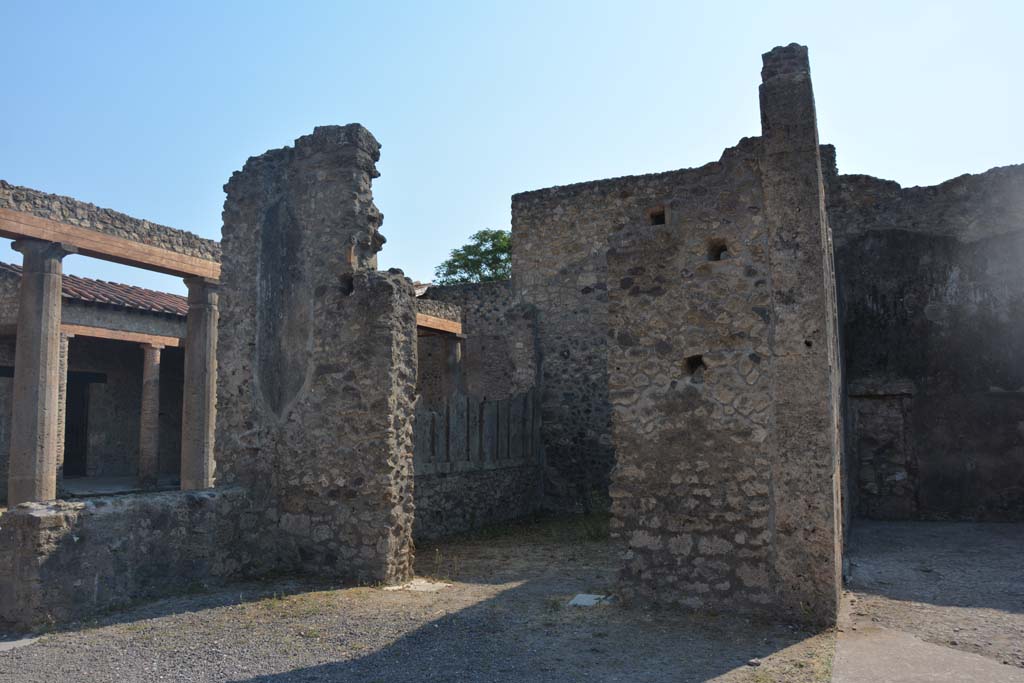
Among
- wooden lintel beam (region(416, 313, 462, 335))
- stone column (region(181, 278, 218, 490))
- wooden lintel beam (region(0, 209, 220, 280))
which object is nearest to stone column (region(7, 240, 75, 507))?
wooden lintel beam (region(0, 209, 220, 280))

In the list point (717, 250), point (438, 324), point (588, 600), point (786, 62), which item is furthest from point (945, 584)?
point (438, 324)

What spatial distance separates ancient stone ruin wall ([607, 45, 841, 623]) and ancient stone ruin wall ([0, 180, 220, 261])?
931 centimetres

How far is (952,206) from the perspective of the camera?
444 inches

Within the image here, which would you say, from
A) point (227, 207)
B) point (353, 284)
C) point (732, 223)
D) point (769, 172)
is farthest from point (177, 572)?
point (769, 172)

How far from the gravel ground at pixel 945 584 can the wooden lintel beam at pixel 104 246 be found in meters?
11.2

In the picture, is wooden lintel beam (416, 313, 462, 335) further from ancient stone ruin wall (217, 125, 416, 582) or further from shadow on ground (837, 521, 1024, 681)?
shadow on ground (837, 521, 1024, 681)

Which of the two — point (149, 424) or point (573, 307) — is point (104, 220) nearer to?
point (149, 424)

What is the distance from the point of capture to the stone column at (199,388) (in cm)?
1391

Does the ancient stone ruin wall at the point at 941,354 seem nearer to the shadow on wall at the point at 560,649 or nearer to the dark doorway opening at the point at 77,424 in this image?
the shadow on wall at the point at 560,649

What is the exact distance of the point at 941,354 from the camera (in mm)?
10492

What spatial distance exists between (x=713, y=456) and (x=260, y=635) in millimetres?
3161

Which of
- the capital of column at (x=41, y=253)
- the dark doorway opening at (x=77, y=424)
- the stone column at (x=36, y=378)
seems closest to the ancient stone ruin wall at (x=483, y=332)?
the capital of column at (x=41, y=253)

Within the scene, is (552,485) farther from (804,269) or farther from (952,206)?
(804,269)

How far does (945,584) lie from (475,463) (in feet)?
19.5
